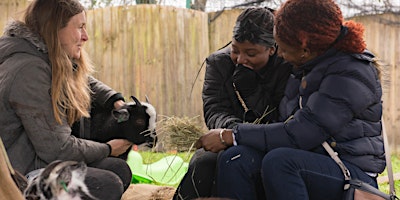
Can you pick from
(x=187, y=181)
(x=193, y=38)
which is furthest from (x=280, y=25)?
(x=193, y=38)

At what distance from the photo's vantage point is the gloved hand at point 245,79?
14.4ft

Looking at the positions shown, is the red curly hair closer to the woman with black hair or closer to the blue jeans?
the woman with black hair

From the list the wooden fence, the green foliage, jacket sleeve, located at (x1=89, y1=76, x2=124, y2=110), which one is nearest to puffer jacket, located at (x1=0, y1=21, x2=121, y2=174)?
jacket sleeve, located at (x1=89, y1=76, x2=124, y2=110)

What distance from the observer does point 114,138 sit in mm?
4898

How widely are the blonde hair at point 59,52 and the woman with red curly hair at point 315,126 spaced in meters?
0.93

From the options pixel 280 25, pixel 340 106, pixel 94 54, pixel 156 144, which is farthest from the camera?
pixel 94 54

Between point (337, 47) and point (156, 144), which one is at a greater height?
point (337, 47)

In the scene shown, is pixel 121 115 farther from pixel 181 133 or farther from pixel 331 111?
pixel 331 111

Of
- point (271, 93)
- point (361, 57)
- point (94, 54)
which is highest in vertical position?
point (361, 57)

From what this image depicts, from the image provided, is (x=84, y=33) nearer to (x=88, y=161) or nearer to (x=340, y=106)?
(x=88, y=161)

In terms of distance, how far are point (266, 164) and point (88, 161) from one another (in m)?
1.15

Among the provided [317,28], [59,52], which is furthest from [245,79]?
[59,52]

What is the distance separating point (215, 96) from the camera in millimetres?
4648

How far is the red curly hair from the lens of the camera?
12.7ft
